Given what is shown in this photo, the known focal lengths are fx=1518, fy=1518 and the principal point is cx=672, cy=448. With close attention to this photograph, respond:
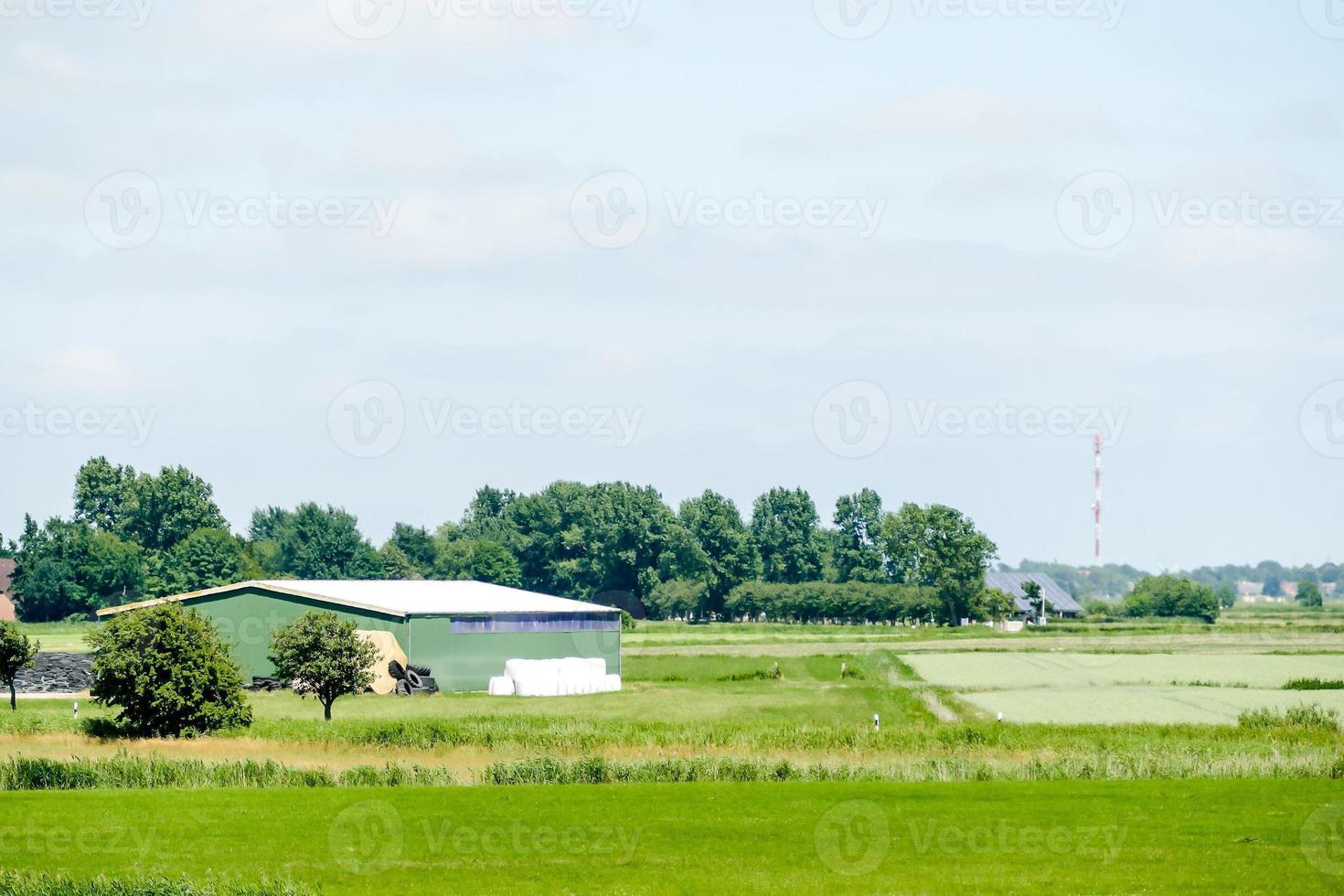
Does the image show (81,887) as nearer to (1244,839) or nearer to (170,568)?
(1244,839)

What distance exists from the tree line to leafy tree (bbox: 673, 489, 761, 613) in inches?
6.5

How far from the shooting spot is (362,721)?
5525 centimetres

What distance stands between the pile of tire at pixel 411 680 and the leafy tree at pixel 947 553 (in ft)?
328

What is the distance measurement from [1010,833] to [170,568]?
454 ft

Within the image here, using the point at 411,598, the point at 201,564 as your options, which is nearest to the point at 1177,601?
the point at 201,564

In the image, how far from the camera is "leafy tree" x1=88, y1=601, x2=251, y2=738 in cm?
5109

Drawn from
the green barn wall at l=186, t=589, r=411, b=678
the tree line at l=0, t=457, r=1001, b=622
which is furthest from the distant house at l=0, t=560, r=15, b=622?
the green barn wall at l=186, t=589, r=411, b=678

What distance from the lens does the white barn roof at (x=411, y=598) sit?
2965 inches

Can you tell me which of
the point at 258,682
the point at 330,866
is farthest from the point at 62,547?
the point at 330,866

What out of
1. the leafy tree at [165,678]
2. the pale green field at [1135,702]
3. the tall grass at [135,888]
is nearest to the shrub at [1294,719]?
the pale green field at [1135,702]

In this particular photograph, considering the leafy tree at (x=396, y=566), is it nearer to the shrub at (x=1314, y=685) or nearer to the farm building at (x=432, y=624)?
the farm building at (x=432, y=624)

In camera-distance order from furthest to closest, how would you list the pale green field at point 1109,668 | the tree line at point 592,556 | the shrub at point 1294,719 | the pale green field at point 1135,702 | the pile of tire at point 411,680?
the tree line at point 592,556 → the pale green field at point 1109,668 → the pile of tire at point 411,680 → the pale green field at point 1135,702 → the shrub at point 1294,719

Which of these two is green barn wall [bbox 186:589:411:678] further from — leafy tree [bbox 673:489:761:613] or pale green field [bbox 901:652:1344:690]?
leafy tree [bbox 673:489:761:613]

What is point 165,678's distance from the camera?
5144 cm
